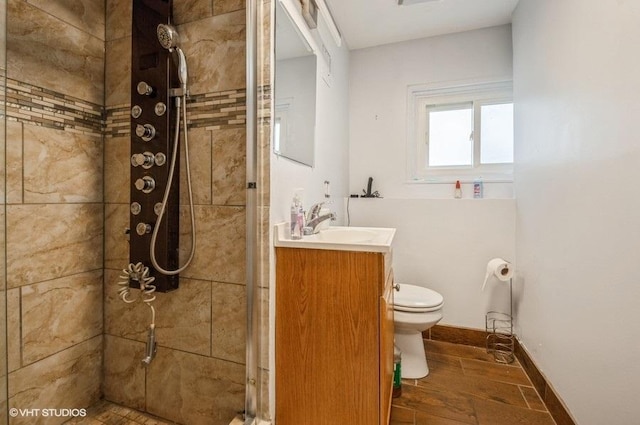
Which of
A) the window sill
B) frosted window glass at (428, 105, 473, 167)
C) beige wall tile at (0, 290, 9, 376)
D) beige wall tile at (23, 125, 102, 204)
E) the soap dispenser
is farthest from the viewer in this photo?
frosted window glass at (428, 105, 473, 167)

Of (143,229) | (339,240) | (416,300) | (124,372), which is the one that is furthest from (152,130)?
(416,300)

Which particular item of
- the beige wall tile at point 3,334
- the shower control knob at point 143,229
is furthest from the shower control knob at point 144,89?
the beige wall tile at point 3,334

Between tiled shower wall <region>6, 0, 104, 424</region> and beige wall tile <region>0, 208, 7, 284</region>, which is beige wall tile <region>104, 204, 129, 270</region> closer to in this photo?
tiled shower wall <region>6, 0, 104, 424</region>

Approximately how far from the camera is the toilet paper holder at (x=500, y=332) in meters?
2.05

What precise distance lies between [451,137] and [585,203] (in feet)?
4.69

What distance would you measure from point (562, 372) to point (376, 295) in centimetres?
105

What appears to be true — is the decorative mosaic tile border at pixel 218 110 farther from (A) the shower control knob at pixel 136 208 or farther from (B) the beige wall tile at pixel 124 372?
(B) the beige wall tile at pixel 124 372

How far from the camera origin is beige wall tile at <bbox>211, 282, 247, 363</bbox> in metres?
1.23

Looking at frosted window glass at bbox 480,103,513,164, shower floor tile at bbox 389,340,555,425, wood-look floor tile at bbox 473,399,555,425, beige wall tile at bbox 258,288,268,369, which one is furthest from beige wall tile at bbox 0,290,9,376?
frosted window glass at bbox 480,103,513,164

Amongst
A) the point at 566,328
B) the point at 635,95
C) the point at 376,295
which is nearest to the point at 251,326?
the point at 376,295

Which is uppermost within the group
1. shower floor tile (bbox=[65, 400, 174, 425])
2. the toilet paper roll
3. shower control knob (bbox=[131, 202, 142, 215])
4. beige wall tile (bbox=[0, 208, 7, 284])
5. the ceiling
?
the ceiling

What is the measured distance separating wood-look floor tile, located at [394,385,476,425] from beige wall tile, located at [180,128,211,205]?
1455 mm

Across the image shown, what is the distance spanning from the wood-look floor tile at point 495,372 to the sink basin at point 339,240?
41.7 inches

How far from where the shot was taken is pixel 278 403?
121 cm
